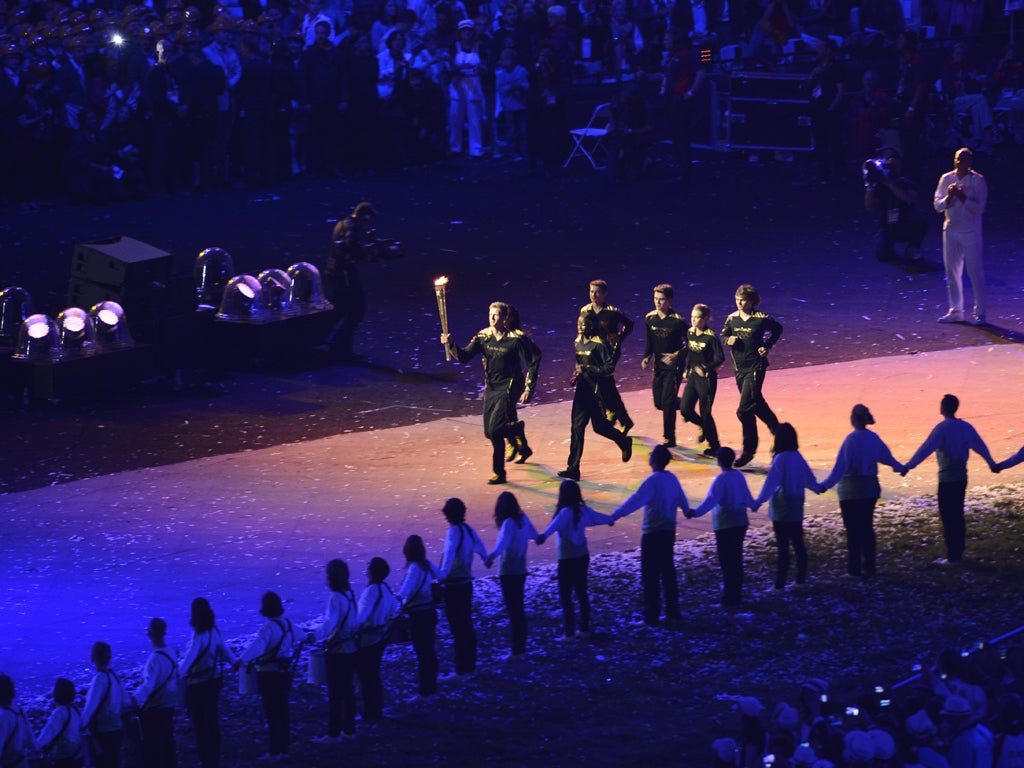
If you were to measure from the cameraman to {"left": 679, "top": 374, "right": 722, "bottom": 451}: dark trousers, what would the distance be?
25.5ft

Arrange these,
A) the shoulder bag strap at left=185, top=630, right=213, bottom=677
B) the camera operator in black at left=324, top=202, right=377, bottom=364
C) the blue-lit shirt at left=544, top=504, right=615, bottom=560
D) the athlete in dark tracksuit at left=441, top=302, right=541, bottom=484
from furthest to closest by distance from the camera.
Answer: the camera operator in black at left=324, top=202, right=377, bottom=364
the athlete in dark tracksuit at left=441, top=302, right=541, bottom=484
the blue-lit shirt at left=544, top=504, right=615, bottom=560
the shoulder bag strap at left=185, top=630, right=213, bottom=677

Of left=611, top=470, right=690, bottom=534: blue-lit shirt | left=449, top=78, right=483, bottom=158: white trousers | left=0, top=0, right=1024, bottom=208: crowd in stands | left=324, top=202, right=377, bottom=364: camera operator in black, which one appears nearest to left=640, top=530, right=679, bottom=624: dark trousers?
left=611, top=470, right=690, bottom=534: blue-lit shirt

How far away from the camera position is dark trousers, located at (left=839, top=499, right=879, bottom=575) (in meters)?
12.9

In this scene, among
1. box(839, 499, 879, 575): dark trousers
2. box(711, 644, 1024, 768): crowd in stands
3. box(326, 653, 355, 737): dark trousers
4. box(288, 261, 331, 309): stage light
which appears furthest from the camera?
box(288, 261, 331, 309): stage light

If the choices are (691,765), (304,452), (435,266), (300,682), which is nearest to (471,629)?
(300,682)

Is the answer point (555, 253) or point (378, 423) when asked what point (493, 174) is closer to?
point (555, 253)

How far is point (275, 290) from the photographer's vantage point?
20.2m

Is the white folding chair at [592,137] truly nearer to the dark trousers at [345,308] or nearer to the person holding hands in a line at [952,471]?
the dark trousers at [345,308]

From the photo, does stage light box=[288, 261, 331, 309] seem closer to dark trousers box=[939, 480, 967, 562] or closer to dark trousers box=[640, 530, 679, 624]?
dark trousers box=[640, 530, 679, 624]

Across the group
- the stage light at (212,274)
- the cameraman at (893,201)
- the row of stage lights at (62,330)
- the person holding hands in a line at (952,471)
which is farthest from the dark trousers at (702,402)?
the cameraman at (893,201)

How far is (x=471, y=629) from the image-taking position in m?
11.6

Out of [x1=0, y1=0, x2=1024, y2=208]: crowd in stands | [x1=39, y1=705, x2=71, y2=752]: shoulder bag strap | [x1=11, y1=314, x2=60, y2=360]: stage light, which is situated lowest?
[x1=39, y1=705, x2=71, y2=752]: shoulder bag strap

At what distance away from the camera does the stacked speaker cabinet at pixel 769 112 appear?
2909cm

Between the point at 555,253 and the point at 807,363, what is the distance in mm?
6074
